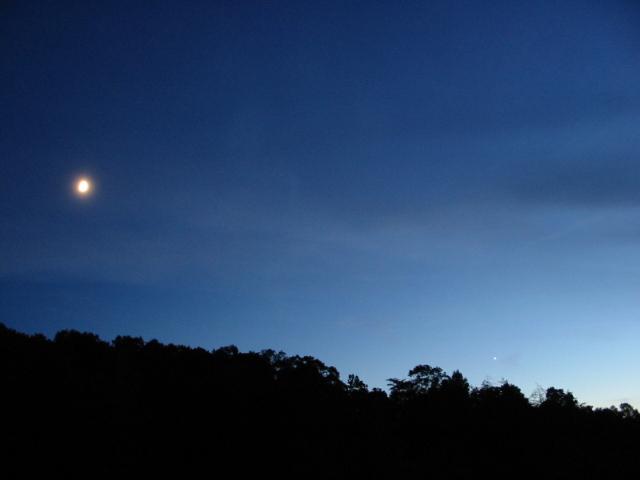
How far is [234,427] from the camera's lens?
37.1m

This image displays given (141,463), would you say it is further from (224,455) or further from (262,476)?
(262,476)

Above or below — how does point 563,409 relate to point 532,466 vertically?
above

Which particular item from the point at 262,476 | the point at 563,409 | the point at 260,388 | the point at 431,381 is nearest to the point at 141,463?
the point at 262,476

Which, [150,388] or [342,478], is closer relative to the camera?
[342,478]

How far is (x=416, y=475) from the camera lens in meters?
42.6

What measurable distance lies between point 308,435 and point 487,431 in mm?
25471

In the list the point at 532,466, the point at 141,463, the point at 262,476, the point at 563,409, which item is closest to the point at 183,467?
the point at 141,463

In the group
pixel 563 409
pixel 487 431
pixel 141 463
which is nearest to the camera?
pixel 141 463

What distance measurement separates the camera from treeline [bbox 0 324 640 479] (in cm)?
2959

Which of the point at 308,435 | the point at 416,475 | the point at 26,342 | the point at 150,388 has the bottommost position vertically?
the point at 416,475

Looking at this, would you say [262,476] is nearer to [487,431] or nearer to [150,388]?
[150,388]

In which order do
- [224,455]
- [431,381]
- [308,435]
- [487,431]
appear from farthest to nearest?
[431,381] < [487,431] < [308,435] < [224,455]

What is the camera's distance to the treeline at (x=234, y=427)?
29.6 meters

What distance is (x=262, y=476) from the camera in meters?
34.8
